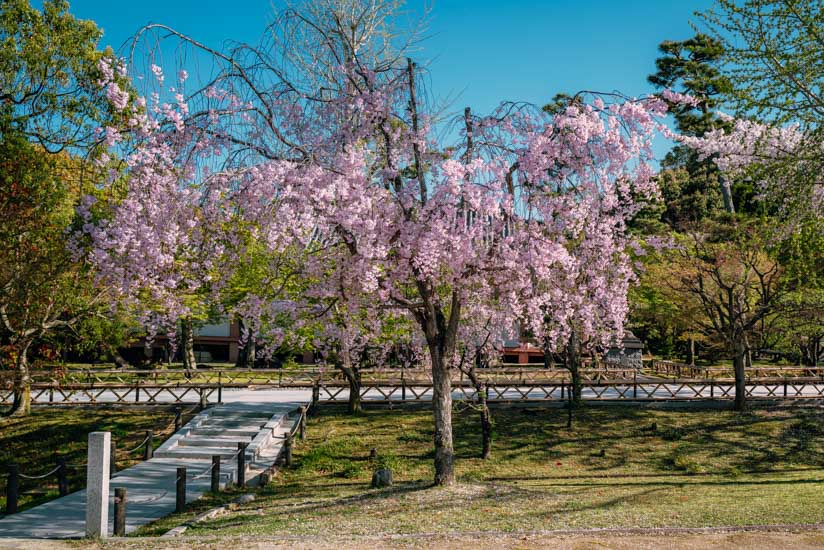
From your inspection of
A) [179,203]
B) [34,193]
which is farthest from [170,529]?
[34,193]

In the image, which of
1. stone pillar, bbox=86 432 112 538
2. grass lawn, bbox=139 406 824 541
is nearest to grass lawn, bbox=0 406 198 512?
grass lawn, bbox=139 406 824 541

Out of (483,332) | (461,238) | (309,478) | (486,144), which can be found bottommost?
(309,478)

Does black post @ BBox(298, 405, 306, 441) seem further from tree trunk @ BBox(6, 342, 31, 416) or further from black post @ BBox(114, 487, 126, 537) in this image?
black post @ BBox(114, 487, 126, 537)

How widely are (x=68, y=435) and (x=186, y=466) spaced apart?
6.91 metres

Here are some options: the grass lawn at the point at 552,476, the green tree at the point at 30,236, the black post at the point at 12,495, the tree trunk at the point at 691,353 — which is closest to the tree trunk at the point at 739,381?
the grass lawn at the point at 552,476

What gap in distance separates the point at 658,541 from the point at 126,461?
15567mm

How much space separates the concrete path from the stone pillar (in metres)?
0.46

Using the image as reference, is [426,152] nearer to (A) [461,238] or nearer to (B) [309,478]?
(A) [461,238]

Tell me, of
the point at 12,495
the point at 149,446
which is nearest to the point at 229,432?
the point at 149,446

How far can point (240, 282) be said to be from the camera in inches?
1201

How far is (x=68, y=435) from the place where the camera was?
23.3 metres

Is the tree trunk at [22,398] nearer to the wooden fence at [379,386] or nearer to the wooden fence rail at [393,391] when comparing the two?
the wooden fence at [379,386]

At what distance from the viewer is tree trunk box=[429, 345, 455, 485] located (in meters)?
14.4

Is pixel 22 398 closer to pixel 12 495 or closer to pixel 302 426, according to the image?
pixel 302 426
